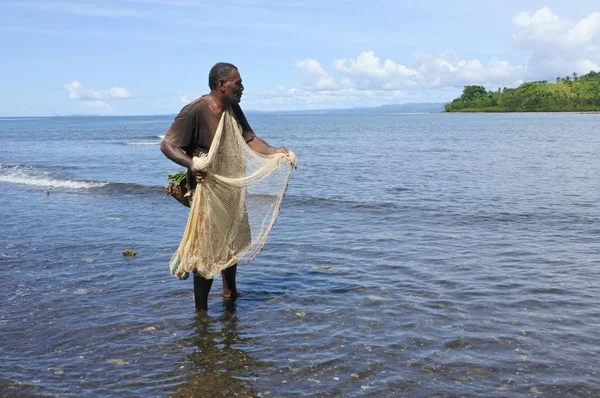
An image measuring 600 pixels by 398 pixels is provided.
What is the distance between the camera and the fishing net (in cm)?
593

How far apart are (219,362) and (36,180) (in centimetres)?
1850

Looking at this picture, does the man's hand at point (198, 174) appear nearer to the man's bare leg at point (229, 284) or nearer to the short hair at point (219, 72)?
the short hair at point (219, 72)

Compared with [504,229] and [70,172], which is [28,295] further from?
[70,172]

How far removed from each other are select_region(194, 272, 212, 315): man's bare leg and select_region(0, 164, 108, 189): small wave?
1411 cm

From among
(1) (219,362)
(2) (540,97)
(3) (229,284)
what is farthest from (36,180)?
(2) (540,97)

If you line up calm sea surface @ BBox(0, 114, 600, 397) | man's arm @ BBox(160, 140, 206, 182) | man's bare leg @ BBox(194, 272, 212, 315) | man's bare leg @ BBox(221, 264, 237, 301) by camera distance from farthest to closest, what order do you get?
man's bare leg @ BBox(221, 264, 237, 301), man's bare leg @ BBox(194, 272, 212, 315), man's arm @ BBox(160, 140, 206, 182), calm sea surface @ BBox(0, 114, 600, 397)

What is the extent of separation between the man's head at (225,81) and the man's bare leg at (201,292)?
1.89 m

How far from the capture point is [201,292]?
6.41m

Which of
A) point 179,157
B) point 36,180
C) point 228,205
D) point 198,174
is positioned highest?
point 179,157

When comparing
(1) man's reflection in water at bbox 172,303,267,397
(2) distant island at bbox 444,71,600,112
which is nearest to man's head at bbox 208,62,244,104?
(1) man's reflection in water at bbox 172,303,267,397

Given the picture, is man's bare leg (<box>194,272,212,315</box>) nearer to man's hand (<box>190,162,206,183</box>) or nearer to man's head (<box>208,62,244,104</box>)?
man's hand (<box>190,162,206,183</box>)

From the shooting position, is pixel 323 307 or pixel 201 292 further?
pixel 323 307

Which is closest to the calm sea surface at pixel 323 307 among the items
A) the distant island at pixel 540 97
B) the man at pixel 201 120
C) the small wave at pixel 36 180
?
the man at pixel 201 120

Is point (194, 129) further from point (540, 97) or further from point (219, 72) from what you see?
point (540, 97)
